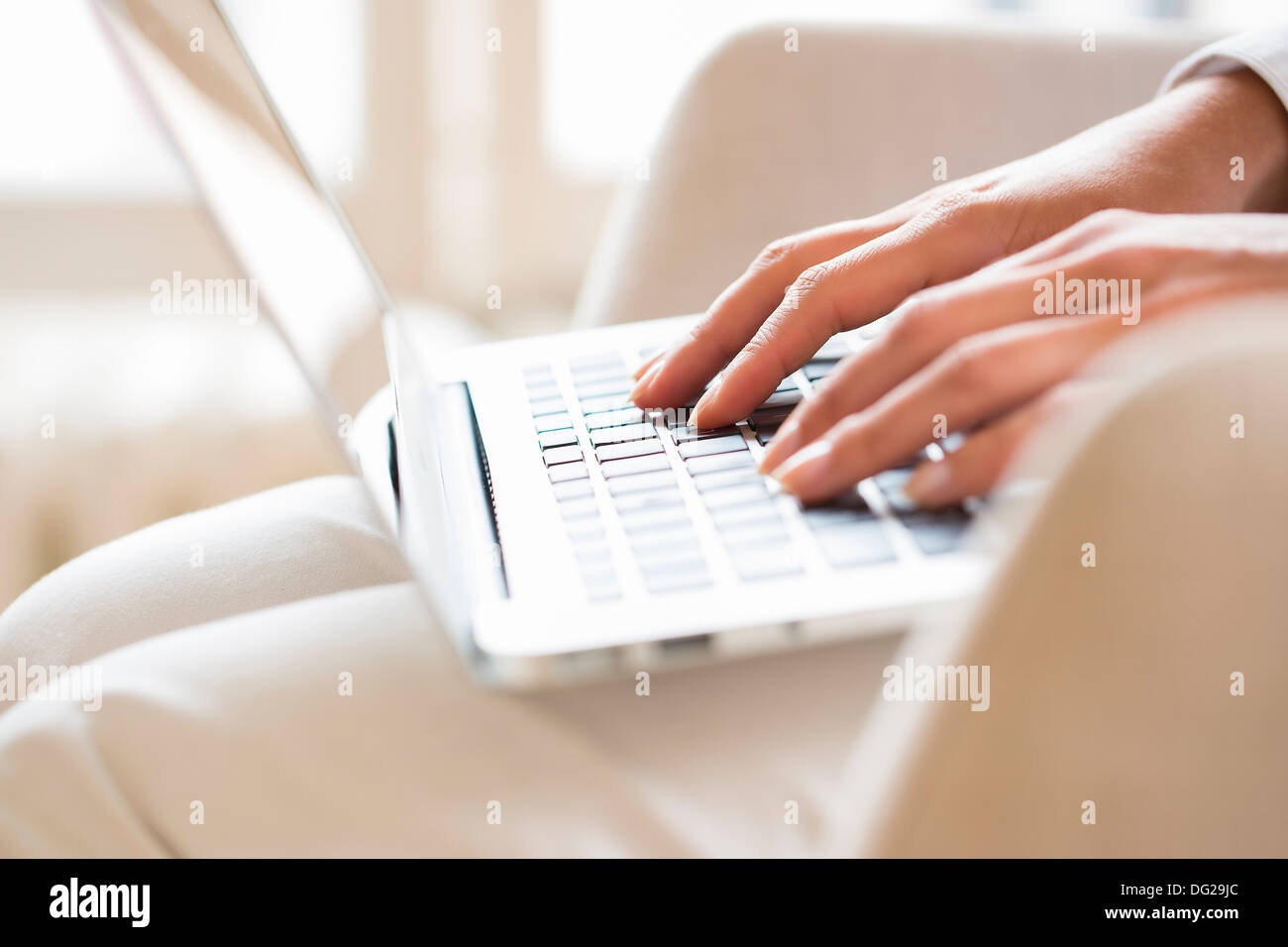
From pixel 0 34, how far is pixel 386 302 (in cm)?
95

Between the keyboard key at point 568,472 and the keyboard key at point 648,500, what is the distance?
0.10 ft

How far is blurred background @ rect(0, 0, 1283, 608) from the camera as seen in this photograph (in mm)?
1225

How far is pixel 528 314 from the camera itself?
1542 millimetres

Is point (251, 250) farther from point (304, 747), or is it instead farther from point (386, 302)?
point (304, 747)

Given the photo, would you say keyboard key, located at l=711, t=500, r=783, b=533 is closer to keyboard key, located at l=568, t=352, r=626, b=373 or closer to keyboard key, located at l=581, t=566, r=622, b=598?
keyboard key, located at l=581, t=566, r=622, b=598

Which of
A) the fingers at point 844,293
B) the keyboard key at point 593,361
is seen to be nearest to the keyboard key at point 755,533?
the fingers at point 844,293

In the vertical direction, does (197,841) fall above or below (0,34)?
below

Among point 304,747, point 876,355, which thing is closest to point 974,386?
point 876,355

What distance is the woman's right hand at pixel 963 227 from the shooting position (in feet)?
1.43

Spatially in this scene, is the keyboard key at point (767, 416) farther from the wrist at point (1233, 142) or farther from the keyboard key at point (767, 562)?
the wrist at point (1233, 142)
